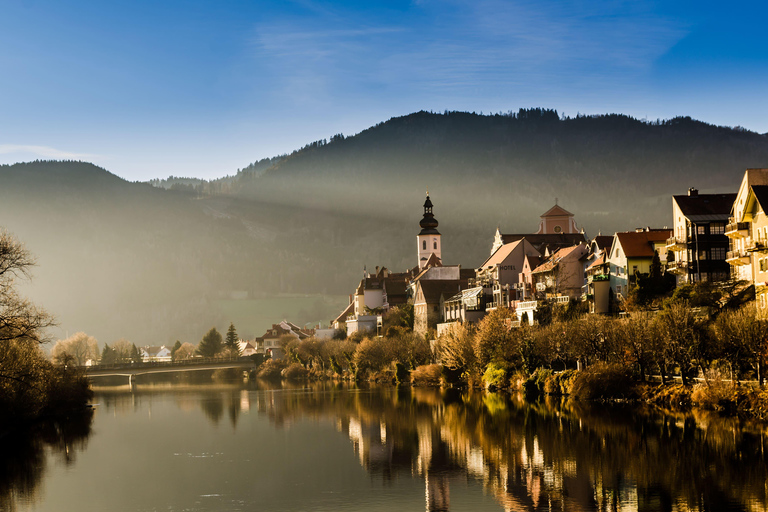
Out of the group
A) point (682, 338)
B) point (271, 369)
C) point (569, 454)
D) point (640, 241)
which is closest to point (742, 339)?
point (682, 338)

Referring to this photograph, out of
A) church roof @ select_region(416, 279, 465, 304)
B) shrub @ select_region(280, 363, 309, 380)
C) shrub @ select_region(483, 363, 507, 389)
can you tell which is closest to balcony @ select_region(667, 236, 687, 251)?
shrub @ select_region(483, 363, 507, 389)

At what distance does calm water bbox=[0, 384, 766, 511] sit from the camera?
42.2 m

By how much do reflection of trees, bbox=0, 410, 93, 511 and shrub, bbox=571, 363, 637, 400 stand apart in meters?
41.5

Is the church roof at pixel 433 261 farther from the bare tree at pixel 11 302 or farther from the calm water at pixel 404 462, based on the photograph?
the bare tree at pixel 11 302

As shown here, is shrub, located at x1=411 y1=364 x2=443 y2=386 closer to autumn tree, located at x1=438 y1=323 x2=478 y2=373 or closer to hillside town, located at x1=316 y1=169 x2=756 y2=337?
autumn tree, located at x1=438 y1=323 x2=478 y2=373

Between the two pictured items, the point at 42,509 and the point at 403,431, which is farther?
the point at 403,431

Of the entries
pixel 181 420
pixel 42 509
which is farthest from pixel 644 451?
pixel 181 420

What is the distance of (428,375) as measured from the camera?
11306cm

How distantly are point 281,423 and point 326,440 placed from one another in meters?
13.2

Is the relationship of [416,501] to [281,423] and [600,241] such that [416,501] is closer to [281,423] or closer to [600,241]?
[281,423]

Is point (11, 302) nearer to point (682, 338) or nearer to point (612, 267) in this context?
point (682, 338)

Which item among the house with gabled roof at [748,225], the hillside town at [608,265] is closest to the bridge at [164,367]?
the hillside town at [608,265]

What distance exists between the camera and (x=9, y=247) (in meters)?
56.7

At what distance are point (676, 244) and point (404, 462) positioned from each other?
A: 148 feet
